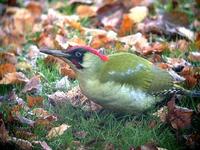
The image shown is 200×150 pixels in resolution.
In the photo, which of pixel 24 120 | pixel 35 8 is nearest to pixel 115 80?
pixel 24 120

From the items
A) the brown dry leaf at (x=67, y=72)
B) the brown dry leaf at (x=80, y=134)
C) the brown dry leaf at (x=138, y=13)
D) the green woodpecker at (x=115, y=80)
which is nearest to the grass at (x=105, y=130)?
the brown dry leaf at (x=80, y=134)

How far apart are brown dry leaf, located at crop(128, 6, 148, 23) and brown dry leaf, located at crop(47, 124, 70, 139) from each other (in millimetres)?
2315

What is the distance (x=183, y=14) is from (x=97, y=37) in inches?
41.1

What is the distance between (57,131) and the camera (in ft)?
12.6

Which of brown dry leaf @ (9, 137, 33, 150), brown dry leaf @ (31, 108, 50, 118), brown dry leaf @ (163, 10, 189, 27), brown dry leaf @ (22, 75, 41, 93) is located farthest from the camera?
brown dry leaf @ (163, 10, 189, 27)

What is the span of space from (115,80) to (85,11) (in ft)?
8.37

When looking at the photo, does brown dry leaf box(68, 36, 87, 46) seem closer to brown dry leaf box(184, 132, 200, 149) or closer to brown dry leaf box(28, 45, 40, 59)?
brown dry leaf box(28, 45, 40, 59)

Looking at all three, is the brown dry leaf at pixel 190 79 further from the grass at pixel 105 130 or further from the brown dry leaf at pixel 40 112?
the brown dry leaf at pixel 40 112

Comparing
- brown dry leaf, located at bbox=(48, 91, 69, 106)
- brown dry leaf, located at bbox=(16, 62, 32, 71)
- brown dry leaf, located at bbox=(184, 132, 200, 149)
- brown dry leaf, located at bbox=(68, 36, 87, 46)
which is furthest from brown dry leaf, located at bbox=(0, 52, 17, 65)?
brown dry leaf, located at bbox=(184, 132, 200, 149)

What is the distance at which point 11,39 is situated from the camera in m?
6.00

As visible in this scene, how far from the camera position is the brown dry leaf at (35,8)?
6.74 metres

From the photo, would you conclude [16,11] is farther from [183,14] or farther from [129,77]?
[129,77]

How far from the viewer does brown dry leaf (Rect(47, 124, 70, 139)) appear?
3820 millimetres

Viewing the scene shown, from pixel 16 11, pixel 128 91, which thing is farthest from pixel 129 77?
pixel 16 11
